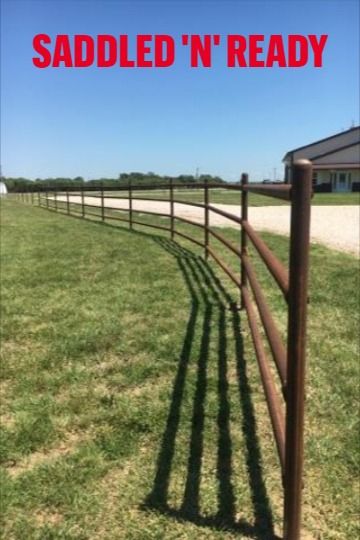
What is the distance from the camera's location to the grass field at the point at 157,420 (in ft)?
6.54

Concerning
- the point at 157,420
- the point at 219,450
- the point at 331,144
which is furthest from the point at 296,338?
the point at 331,144

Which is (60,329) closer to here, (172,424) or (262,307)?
(172,424)

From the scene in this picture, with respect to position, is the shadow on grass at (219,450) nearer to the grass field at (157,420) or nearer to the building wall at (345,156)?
the grass field at (157,420)

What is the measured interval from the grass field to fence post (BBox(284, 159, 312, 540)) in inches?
13.1

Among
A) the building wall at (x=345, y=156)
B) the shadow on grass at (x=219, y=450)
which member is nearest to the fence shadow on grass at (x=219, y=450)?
the shadow on grass at (x=219, y=450)

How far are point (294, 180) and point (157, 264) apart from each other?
568cm

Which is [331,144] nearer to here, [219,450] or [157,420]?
[157,420]

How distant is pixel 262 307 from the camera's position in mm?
2354

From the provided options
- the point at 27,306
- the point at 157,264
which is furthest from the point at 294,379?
the point at 157,264

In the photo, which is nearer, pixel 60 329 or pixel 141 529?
pixel 141 529

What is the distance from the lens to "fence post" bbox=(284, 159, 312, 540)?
4.69 ft

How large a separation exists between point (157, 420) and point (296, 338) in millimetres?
1420

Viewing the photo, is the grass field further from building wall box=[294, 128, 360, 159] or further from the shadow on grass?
building wall box=[294, 128, 360, 159]

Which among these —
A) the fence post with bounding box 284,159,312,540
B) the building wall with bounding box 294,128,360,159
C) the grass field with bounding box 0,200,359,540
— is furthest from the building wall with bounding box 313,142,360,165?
the fence post with bounding box 284,159,312,540
